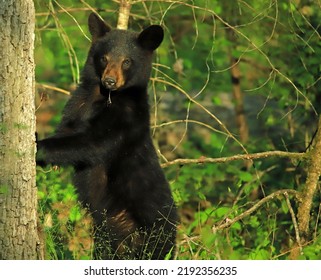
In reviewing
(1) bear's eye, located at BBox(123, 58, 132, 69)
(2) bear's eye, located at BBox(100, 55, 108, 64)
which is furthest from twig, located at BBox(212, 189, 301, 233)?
(2) bear's eye, located at BBox(100, 55, 108, 64)

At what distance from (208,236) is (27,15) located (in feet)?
6.24

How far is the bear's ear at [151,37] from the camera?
594cm

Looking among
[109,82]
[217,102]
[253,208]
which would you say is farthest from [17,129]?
[217,102]

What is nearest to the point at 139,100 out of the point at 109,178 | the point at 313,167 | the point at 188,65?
the point at 109,178

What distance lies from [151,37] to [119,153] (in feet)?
3.25

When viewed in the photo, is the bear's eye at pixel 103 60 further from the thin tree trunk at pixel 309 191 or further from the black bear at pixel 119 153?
the thin tree trunk at pixel 309 191

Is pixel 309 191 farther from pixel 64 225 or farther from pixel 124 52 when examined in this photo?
pixel 64 225

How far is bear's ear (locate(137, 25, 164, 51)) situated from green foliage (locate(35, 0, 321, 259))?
0.15 meters

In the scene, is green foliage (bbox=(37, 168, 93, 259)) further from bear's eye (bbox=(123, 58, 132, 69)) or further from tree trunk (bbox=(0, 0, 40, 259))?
bear's eye (bbox=(123, 58, 132, 69))

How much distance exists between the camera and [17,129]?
14.1 feet

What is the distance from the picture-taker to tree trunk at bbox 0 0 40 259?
4.25 meters

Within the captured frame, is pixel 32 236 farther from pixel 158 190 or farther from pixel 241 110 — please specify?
pixel 241 110

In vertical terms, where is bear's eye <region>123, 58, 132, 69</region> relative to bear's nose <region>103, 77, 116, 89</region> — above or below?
above

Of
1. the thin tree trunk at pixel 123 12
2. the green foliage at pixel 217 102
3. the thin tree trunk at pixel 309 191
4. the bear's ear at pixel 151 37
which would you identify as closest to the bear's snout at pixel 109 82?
the green foliage at pixel 217 102
